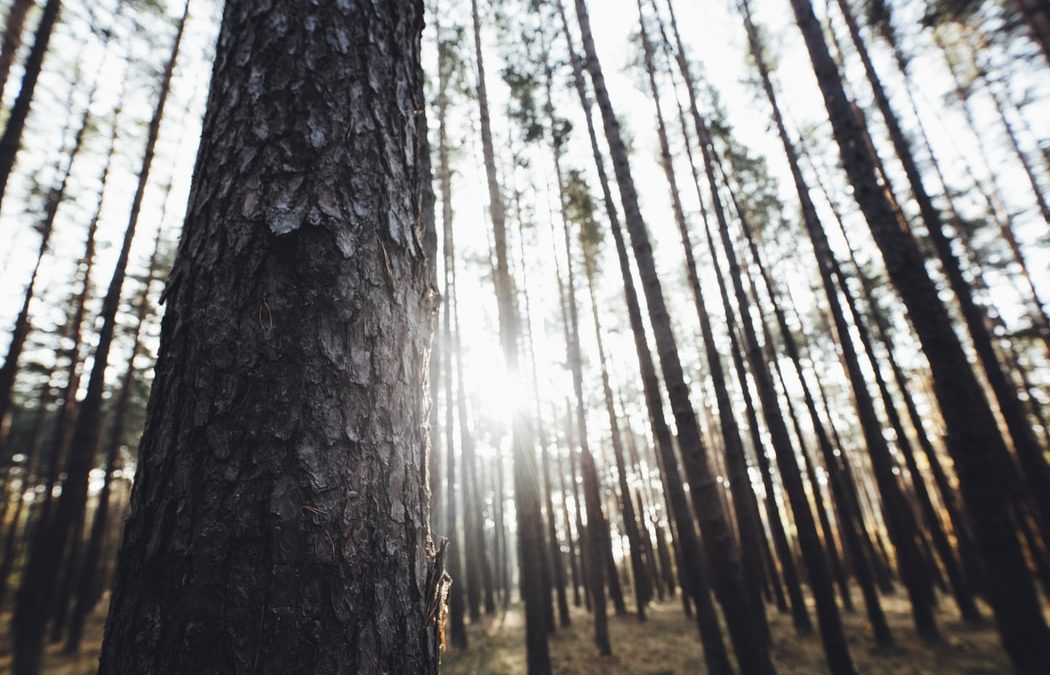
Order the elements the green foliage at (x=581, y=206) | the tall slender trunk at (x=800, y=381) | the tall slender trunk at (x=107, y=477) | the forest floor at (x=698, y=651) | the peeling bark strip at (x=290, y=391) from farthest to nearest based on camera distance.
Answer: the tall slender trunk at (x=107, y=477)
the green foliage at (x=581, y=206)
the tall slender trunk at (x=800, y=381)
the forest floor at (x=698, y=651)
the peeling bark strip at (x=290, y=391)

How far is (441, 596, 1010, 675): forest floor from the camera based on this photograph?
6.30 metres

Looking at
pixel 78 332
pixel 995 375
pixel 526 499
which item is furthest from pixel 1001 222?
pixel 78 332

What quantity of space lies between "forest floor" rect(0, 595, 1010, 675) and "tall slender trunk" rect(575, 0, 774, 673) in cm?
331

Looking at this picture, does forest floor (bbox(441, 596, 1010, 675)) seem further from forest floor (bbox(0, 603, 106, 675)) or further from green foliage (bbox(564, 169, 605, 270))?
green foliage (bbox(564, 169, 605, 270))

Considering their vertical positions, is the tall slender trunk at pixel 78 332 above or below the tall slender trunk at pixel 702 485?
above

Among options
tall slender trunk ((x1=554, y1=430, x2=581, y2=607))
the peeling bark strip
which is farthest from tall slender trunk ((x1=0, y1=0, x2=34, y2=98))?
tall slender trunk ((x1=554, y1=430, x2=581, y2=607))

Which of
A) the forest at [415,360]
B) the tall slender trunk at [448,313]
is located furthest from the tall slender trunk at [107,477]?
the tall slender trunk at [448,313]

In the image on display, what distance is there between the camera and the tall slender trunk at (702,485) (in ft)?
14.1

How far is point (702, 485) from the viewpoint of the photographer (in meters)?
4.38

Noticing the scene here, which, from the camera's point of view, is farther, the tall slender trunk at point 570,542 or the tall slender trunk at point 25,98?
the tall slender trunk at point 570,542

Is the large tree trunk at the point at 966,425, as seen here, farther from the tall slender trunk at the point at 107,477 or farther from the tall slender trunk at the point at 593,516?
the tall slender trunk at the point at 107,477

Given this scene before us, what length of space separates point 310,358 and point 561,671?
8.83m

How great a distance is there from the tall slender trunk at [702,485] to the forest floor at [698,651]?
10.9 ft

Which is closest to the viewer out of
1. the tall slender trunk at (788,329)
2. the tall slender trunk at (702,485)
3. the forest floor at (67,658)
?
the tall slender trunk at (702,485)
